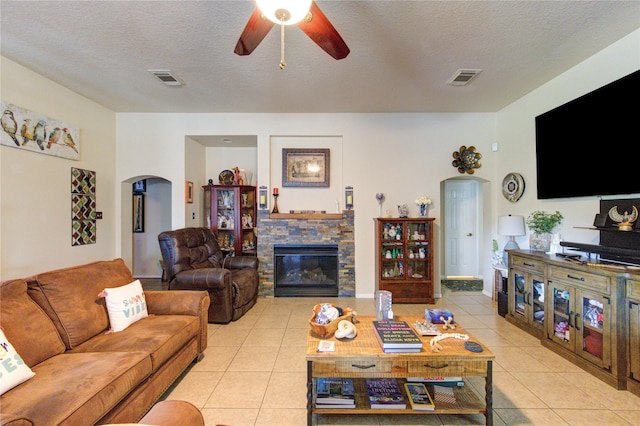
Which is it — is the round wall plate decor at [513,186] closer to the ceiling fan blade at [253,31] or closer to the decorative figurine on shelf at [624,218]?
the decorative figurine on shelf at [624,218]

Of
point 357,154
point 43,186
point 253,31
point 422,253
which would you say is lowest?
point 422,253

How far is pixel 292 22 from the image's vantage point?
154 cm

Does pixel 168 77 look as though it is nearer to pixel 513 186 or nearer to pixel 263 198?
pixel 263 198

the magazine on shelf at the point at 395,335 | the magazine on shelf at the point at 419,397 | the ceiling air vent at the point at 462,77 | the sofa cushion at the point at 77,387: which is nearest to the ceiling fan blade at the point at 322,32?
the ceiling air vent at the point at 462,77

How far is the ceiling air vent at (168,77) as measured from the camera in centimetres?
306

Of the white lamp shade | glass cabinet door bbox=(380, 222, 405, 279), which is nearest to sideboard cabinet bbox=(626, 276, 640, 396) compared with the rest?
the white lamp shade

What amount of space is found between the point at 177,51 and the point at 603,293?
4.39 metres

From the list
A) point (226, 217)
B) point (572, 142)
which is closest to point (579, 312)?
point (572, 142)

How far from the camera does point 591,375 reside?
87.5 inches

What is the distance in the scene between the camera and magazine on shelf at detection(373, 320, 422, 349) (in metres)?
1.63

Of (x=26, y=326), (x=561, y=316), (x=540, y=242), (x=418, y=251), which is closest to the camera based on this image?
(x=26, y=326)

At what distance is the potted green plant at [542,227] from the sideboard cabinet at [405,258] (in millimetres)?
1218

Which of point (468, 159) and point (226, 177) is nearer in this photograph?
point (468, 159)

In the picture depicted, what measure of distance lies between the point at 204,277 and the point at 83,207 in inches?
88.1
